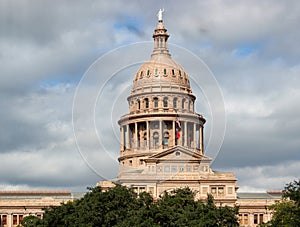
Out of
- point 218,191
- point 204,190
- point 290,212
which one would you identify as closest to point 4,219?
point 204,190

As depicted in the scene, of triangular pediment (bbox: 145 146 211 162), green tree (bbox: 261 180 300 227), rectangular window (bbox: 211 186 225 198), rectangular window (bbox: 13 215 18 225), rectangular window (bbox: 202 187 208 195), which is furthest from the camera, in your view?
rectangular window (bbox: 13 215 18 225)

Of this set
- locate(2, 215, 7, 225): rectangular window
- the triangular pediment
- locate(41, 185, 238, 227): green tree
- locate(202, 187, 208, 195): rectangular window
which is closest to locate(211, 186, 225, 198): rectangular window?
locate(202, 187, 208, 195): rectangular window

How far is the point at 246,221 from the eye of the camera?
A: 7564 inches

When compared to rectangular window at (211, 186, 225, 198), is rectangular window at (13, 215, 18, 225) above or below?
below

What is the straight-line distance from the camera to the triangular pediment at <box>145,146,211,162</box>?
18562 cm

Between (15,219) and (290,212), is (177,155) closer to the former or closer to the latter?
(15,219)

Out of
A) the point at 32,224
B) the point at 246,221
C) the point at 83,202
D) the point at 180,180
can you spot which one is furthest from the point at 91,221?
the point at 246,221

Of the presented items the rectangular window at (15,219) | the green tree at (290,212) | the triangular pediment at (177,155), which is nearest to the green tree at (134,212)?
the green tree at (290,212)

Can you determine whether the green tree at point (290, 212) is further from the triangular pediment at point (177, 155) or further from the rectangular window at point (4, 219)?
the rectangular window at point (4, 219)

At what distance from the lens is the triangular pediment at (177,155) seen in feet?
609

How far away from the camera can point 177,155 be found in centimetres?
19075

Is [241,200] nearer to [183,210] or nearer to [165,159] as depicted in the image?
[165,159]

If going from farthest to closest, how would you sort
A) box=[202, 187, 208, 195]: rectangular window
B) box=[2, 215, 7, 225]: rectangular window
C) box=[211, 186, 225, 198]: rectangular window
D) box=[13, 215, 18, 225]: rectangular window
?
box=[2, 215, 7, 225]: rectangular window → box=[13, 215, 18, 225]: rectangular window → box=[211, 186, 225, 198]: rectangular window → box=[202, 187, 208, 195]: rectangular window

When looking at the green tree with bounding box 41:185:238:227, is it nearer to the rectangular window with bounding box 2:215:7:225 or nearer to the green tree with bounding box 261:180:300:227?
the green tree with bounding box 261:180:300:227
